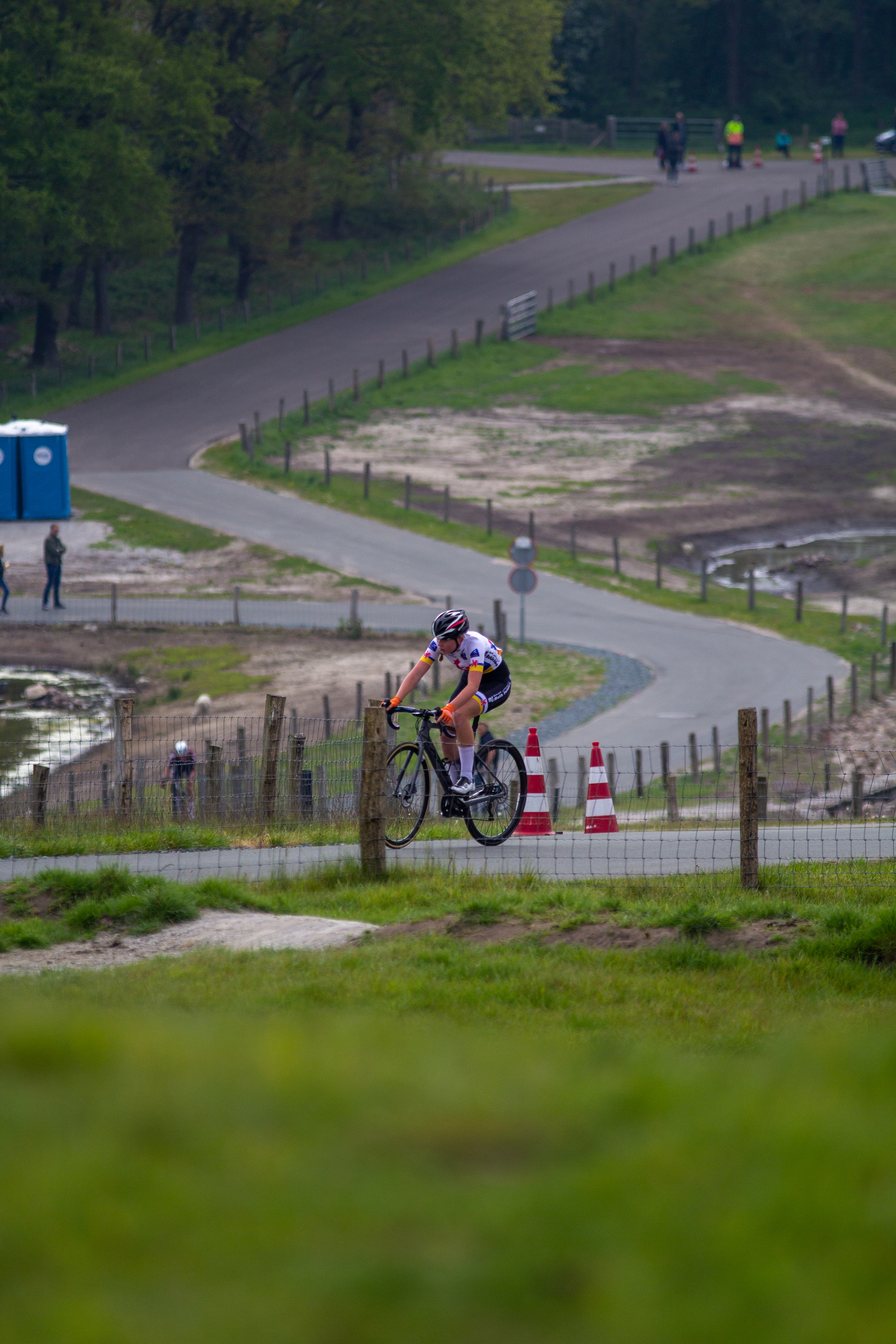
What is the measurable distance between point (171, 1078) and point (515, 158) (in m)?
97.5

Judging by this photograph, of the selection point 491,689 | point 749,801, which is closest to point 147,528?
point 491,689

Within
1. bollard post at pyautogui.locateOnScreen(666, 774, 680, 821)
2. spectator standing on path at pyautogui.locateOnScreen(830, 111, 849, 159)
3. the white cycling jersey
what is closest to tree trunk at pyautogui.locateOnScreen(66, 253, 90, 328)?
spectator standing on path at pyautogui.locateOnScreen(830, 111, 849, 159)

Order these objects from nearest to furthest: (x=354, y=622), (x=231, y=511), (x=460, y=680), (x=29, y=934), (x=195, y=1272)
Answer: (x=195, y=1272)
(x=29, y=934)
(x=460, y=680)
(x=354, y=622)
(x=231, y=511)

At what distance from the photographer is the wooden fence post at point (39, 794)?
49.7 feet

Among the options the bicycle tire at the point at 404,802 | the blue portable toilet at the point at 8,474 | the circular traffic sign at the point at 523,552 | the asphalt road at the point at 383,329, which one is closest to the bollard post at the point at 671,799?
the bicycle tire at the point at 404,802

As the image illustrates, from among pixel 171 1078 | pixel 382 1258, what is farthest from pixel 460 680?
pixel 382 1258

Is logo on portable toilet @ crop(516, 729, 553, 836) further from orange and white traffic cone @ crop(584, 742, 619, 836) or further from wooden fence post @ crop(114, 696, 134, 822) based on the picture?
wooden fence post @ crop(114, 696, 134, 822)

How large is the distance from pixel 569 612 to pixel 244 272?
3571 cm

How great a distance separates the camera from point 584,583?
1581 inches

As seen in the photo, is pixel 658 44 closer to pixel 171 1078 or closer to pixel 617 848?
pixel 617 848

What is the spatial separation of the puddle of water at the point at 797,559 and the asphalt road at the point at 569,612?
541cm

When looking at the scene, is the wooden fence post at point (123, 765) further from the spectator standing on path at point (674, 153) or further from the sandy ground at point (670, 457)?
the spectator standing on path at point (674, 153)

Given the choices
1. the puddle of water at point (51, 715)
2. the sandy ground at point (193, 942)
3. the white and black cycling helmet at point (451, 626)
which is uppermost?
the white and black cycling helmet at point (451, 626)

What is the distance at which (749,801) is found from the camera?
11.1m
